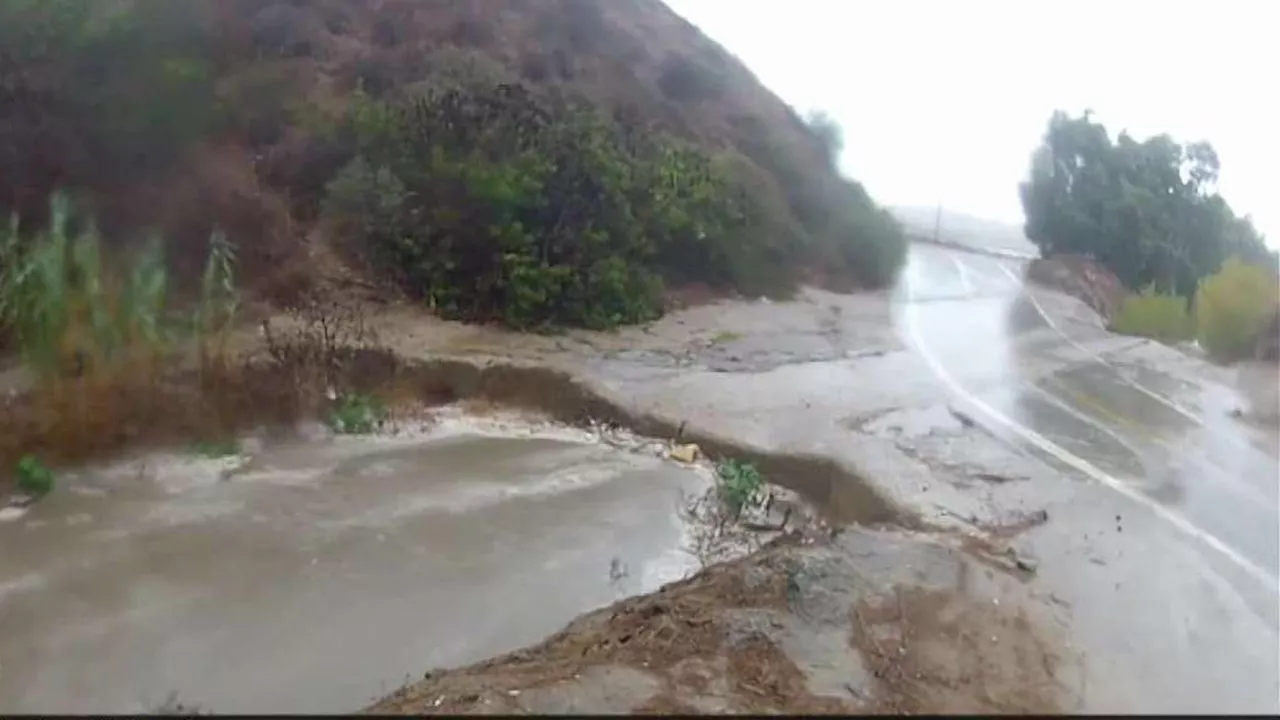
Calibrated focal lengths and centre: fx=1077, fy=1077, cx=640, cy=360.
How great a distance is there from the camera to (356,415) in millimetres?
8852

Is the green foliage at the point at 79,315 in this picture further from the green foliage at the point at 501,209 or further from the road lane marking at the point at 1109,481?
the road lane marking at the point at 1109,481

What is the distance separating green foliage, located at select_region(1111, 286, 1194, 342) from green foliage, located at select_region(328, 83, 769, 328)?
7636 millimetres

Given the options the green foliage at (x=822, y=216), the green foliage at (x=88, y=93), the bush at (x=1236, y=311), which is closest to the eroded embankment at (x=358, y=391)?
the green foliage at (x=88, y=93)

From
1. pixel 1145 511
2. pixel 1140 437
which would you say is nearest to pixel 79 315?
pixel 1145 511

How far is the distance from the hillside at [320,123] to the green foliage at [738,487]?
5.46m

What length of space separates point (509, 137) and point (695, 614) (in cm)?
943

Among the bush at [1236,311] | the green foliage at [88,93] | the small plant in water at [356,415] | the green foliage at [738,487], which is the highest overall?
the green foliage at [88,93]

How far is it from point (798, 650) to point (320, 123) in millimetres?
11727

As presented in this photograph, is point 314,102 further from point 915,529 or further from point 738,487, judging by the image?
point 915,529

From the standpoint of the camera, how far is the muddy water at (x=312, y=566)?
16.3 feet

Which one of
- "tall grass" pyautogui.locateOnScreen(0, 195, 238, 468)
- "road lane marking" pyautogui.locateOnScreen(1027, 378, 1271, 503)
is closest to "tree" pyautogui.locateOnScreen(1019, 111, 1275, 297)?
"road lane marking" pyautogui.locateOnScreen(1027, 378, 1271, 503)

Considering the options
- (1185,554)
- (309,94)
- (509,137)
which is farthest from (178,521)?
(309,94)

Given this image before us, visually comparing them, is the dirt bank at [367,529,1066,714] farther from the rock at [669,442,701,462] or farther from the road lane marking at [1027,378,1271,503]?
the road lane marking at [1027,378,1271,503]

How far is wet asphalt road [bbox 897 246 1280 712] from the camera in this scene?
4.78 meters
